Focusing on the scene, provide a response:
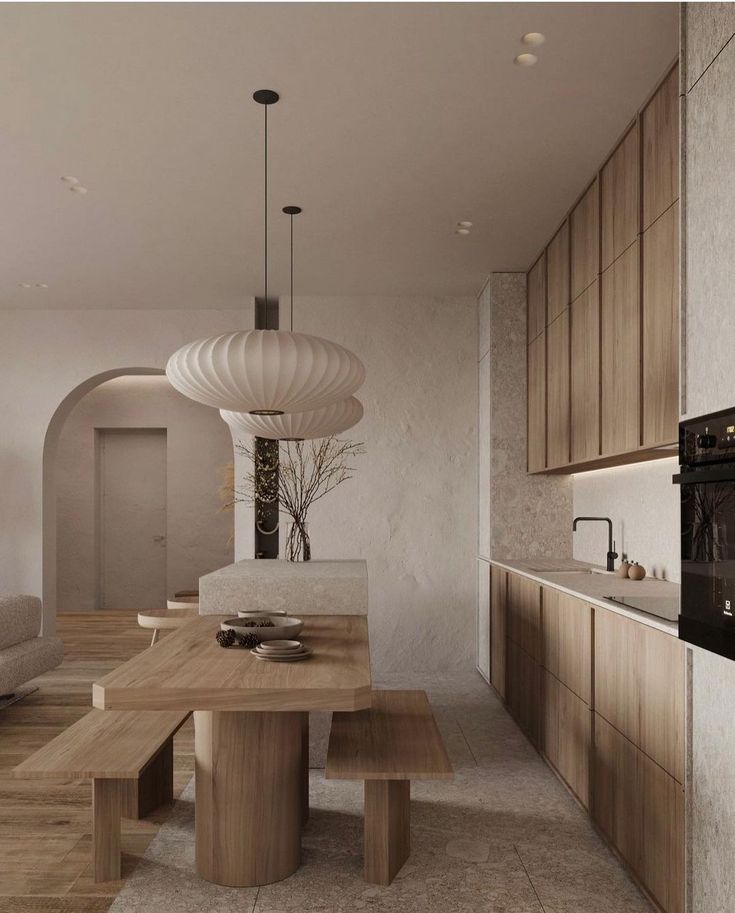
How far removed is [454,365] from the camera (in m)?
6.36

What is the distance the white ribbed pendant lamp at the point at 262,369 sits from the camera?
117 inches

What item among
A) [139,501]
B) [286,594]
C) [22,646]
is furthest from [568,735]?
[139,501]

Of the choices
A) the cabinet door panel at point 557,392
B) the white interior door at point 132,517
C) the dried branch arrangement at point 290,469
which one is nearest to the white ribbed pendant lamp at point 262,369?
the cabinet door panel at point 557,392

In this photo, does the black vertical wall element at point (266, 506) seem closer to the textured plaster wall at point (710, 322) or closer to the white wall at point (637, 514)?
the white wall at point (637, 514)

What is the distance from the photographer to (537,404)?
17.3ft

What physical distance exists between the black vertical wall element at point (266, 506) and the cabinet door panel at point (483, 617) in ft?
5.25

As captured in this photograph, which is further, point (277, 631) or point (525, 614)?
point (525, 614)

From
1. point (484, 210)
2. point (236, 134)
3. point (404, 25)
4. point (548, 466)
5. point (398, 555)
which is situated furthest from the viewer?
point (398, 555)

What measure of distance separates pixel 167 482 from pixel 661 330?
7.37 m

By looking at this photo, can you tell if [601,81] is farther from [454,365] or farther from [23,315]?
[23,315]

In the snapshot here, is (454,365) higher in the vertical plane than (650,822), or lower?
higher

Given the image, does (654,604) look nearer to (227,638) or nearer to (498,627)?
(227,638)

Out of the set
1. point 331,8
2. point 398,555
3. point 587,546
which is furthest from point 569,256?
point 398,555

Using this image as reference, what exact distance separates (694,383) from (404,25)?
1.50 meters
